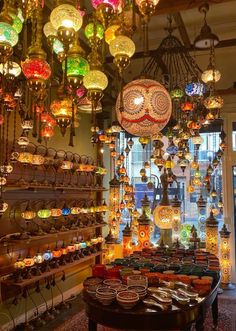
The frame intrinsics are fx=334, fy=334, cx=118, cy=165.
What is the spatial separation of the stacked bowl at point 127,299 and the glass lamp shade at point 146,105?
4.40 ft

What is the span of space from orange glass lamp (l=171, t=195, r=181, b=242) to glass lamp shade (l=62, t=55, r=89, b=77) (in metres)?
3.75

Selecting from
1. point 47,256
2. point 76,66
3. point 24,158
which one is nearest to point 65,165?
point 24,158

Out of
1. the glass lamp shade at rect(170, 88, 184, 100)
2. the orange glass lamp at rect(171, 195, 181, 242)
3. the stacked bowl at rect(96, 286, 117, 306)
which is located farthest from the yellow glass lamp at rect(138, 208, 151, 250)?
the stacked bowl at rect(96, 286, 117, 306)

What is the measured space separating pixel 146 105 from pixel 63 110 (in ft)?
3.51

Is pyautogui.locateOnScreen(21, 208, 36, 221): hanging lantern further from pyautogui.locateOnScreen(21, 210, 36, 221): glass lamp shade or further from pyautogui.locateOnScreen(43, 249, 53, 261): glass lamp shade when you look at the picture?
pyautogui.locateOnScreen(43, 249, 53, 261): glass lamp shade

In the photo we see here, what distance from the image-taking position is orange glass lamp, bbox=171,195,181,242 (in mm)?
5219

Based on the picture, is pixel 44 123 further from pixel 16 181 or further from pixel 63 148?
pixel 63 148

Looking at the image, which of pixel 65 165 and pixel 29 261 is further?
pixel 65 165

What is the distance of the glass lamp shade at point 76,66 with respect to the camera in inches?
67.5

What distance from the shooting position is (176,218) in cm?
529

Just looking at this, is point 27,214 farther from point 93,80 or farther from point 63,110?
point 93,80

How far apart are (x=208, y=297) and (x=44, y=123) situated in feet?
7.63

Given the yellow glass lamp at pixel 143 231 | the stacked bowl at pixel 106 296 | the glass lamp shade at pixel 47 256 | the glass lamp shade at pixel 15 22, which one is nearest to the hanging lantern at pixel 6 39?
the glass lamp shade at pixel 15 22

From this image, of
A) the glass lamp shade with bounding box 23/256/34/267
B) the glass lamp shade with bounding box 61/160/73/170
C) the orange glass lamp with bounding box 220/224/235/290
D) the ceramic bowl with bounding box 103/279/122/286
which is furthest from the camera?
the orange glass lamp with bounding box 220/224/235/290
